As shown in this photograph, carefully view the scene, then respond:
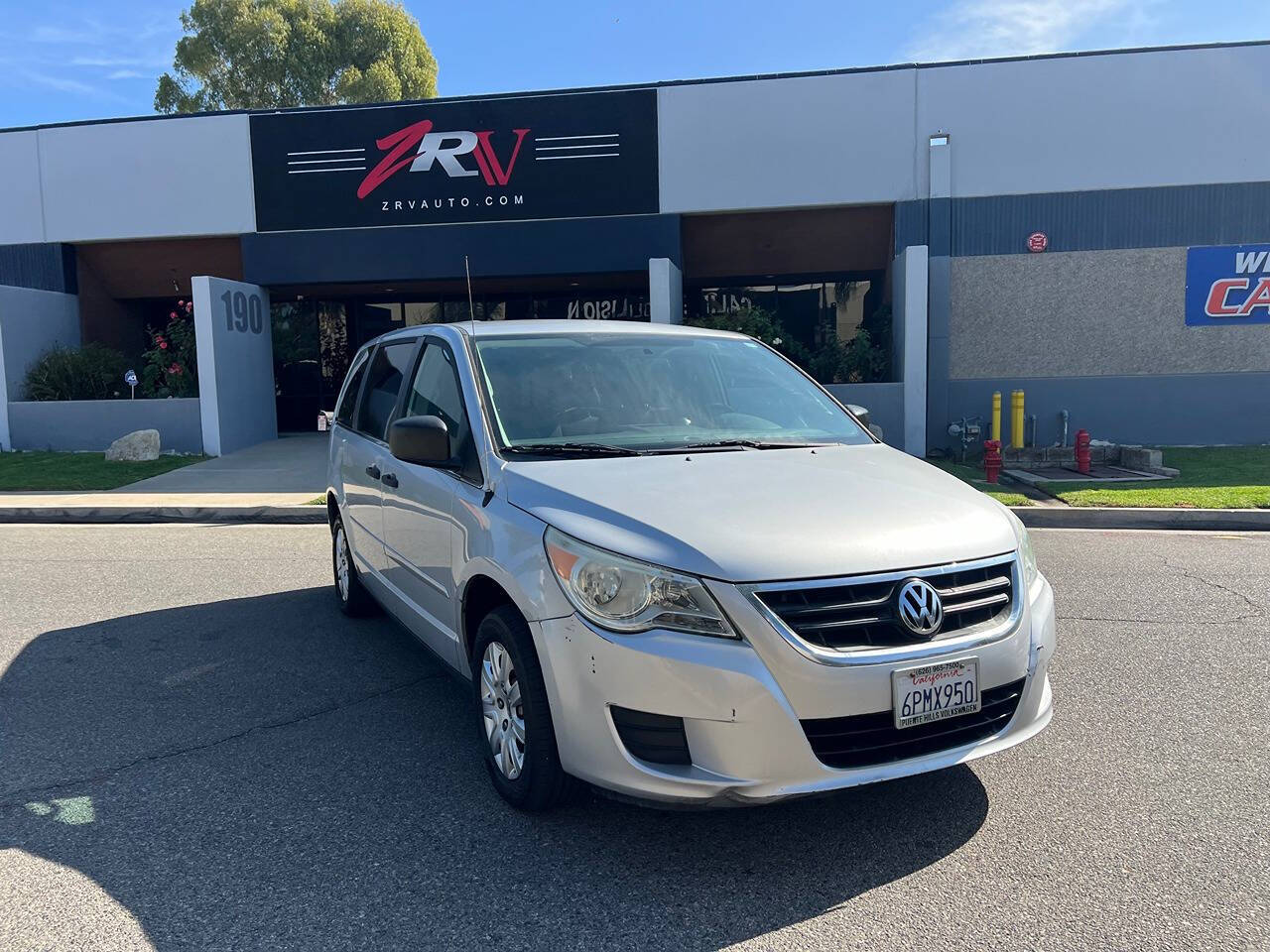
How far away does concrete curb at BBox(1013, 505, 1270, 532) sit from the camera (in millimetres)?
9477

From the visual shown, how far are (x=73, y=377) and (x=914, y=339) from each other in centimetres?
1403

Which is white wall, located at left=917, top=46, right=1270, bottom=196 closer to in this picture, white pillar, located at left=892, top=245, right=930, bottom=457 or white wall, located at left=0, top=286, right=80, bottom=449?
white pillar, located at left=892, top=245, right=930, bottom=457

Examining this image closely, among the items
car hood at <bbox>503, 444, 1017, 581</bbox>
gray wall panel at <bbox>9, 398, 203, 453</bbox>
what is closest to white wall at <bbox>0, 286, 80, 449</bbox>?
gray wall panel at <bbox>9, 398, 203, 453</bbox>

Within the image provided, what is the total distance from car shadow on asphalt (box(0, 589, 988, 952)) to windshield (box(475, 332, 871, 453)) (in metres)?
1.42

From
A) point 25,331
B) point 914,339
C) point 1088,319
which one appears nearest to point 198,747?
point 914,339

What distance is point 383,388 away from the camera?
545 cm

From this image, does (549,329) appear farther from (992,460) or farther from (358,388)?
(992,460)

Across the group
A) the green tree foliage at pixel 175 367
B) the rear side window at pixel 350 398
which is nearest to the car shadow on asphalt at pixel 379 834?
the rear side window at pixel 350 398

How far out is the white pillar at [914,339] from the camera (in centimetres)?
1497

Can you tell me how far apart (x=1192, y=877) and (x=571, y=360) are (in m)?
3.02

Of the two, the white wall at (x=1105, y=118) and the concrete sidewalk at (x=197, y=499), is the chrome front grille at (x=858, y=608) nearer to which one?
the concrete sidewalk at (x=197, y=499)

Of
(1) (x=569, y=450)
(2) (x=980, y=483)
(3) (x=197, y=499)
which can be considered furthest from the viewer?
(2) (x=980, y=483)

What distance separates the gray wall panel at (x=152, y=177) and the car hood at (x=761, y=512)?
615 inches

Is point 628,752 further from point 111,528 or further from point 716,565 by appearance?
point 111,528
